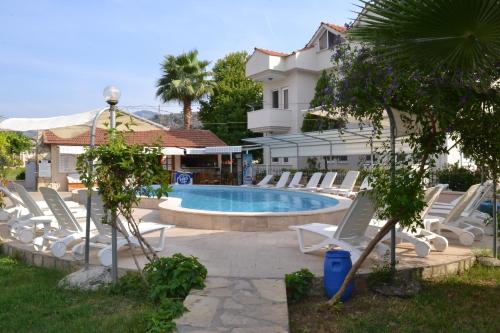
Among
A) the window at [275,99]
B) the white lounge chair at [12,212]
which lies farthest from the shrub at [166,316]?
the window at [275,99]

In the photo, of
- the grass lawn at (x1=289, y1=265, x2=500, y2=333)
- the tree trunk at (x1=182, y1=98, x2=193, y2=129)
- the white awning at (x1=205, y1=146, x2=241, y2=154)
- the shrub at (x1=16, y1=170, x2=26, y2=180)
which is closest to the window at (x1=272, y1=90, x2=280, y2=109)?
the white awning at (x1=205, y1=146, x2=241, y2=154)

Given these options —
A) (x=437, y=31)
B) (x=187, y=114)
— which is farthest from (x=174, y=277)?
(x=187, y=114)

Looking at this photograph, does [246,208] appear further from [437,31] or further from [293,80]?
[293,80]

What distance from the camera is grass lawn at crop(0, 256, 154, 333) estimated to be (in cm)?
511

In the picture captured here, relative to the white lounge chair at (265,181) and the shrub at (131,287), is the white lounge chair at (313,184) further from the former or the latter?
the shrub at (131,287)

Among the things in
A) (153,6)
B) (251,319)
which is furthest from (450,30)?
(153,6)

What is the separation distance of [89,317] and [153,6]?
28.1ft

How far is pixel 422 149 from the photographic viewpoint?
18.6 ft

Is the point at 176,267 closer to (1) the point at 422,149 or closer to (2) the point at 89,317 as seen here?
(2) the point at 89,317

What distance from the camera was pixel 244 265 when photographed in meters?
7.27

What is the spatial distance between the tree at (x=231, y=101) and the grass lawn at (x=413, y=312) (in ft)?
117

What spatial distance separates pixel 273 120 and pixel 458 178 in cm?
1491

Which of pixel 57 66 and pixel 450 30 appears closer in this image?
pixel 450 30

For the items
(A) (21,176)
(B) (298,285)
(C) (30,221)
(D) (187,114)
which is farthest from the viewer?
(D) (187,114)
